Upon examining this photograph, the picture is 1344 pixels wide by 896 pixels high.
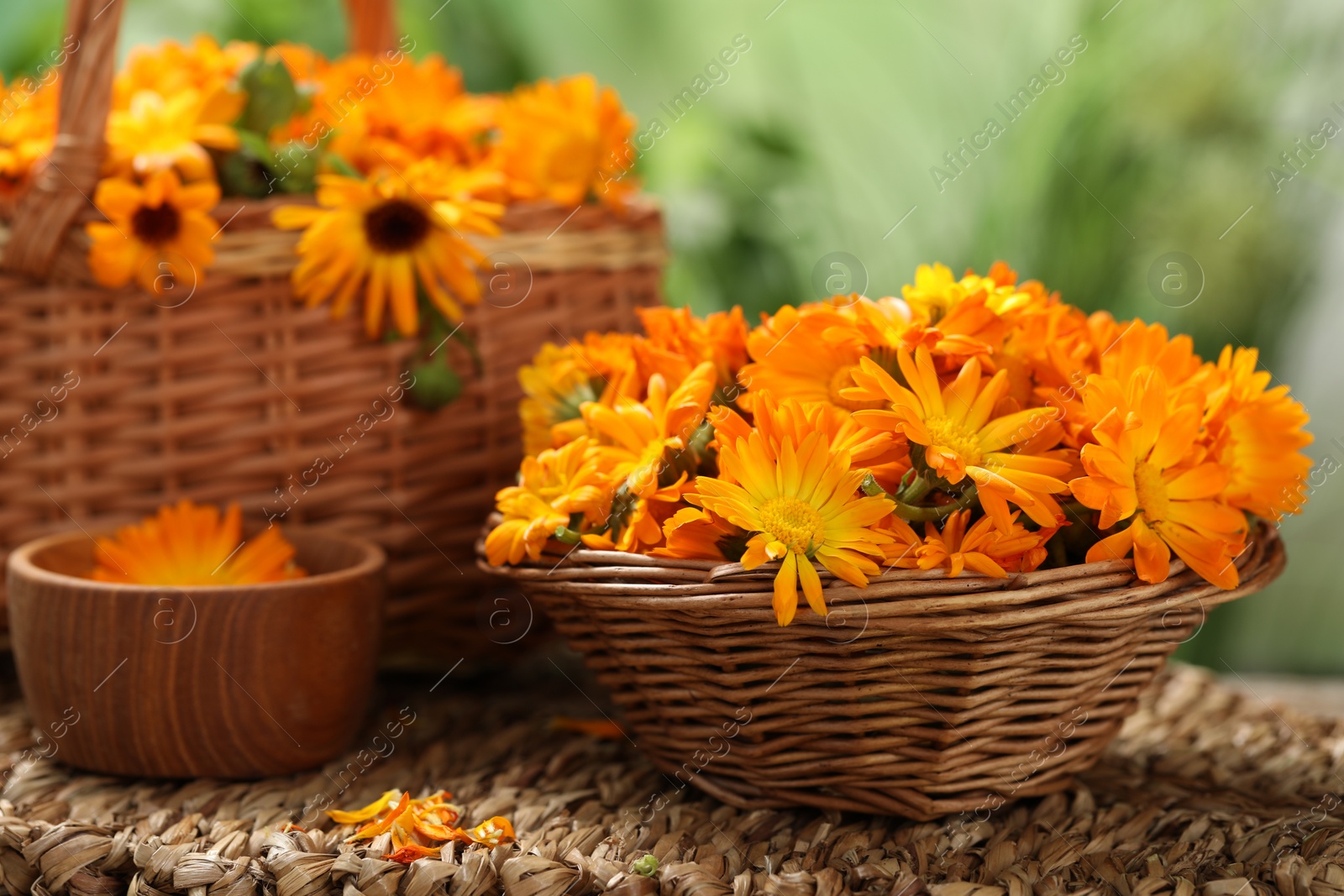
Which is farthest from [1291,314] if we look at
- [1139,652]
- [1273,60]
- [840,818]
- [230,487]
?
[230,487]

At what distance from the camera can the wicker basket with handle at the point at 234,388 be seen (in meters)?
0.73

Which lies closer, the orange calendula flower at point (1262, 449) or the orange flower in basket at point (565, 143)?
the orange calendula flower at point (1262, 449)

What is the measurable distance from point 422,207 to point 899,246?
37.8 inches

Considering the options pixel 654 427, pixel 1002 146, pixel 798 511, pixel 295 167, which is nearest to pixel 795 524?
pixel 798 511

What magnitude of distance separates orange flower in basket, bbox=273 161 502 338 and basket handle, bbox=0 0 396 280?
0.11 m

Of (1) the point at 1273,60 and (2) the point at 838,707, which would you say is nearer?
(2) the point at 838,707

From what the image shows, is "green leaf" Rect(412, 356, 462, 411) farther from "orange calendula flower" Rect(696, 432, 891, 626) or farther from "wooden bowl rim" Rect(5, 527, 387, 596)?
"orange calendula flower" Rect(696, 432, 891, 626)

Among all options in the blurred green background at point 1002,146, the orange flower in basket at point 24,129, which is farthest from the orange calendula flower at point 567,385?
the blurred green background at point 1002,146

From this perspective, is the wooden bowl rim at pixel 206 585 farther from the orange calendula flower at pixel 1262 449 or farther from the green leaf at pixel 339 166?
the orange calendula flower at pixel 1262 449

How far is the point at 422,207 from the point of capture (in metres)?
0.74

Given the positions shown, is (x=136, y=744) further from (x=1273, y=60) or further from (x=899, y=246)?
(x=1273, y=60)

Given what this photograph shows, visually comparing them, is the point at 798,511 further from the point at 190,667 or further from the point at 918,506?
the point at 190,667

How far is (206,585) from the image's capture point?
0.67 metres

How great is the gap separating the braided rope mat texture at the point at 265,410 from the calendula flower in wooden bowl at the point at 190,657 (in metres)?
0.06
